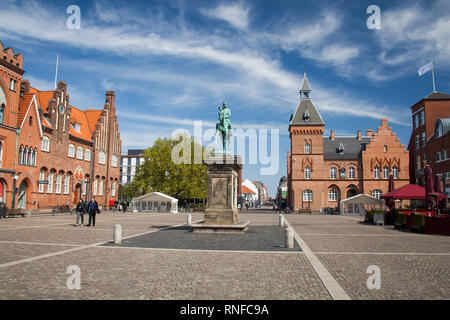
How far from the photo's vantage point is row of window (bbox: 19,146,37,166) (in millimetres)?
37125

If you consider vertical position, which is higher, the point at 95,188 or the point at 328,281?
the point at 95,188

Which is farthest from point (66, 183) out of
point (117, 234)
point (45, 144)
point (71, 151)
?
point (117, 234)

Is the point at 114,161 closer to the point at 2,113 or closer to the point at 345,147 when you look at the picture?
the point at 2,113

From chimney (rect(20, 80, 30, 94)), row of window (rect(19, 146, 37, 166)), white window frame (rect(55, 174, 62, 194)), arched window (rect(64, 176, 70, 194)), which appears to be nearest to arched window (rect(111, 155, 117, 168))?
arched window (rect(64, 176, 70, 194))

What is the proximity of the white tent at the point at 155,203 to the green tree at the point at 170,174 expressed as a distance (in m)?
6.87

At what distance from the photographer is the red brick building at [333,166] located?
194ft

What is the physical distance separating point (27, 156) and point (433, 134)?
5230 centimetres

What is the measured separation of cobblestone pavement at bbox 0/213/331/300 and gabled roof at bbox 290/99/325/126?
5221 centimetres

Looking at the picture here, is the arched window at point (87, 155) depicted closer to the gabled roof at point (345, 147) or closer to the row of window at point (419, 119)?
the gabled roof at point (345, 147)

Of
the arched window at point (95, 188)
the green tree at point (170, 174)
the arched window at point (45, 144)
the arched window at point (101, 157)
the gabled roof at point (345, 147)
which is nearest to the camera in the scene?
the arched window at point (45, 144)

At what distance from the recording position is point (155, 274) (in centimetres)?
773

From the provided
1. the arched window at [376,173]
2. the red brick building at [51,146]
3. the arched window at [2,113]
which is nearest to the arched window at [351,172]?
the arched window at [376,173]

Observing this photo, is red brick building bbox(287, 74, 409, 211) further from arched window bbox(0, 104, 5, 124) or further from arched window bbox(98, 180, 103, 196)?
arched window bbox(0, 104, 5, 124)
